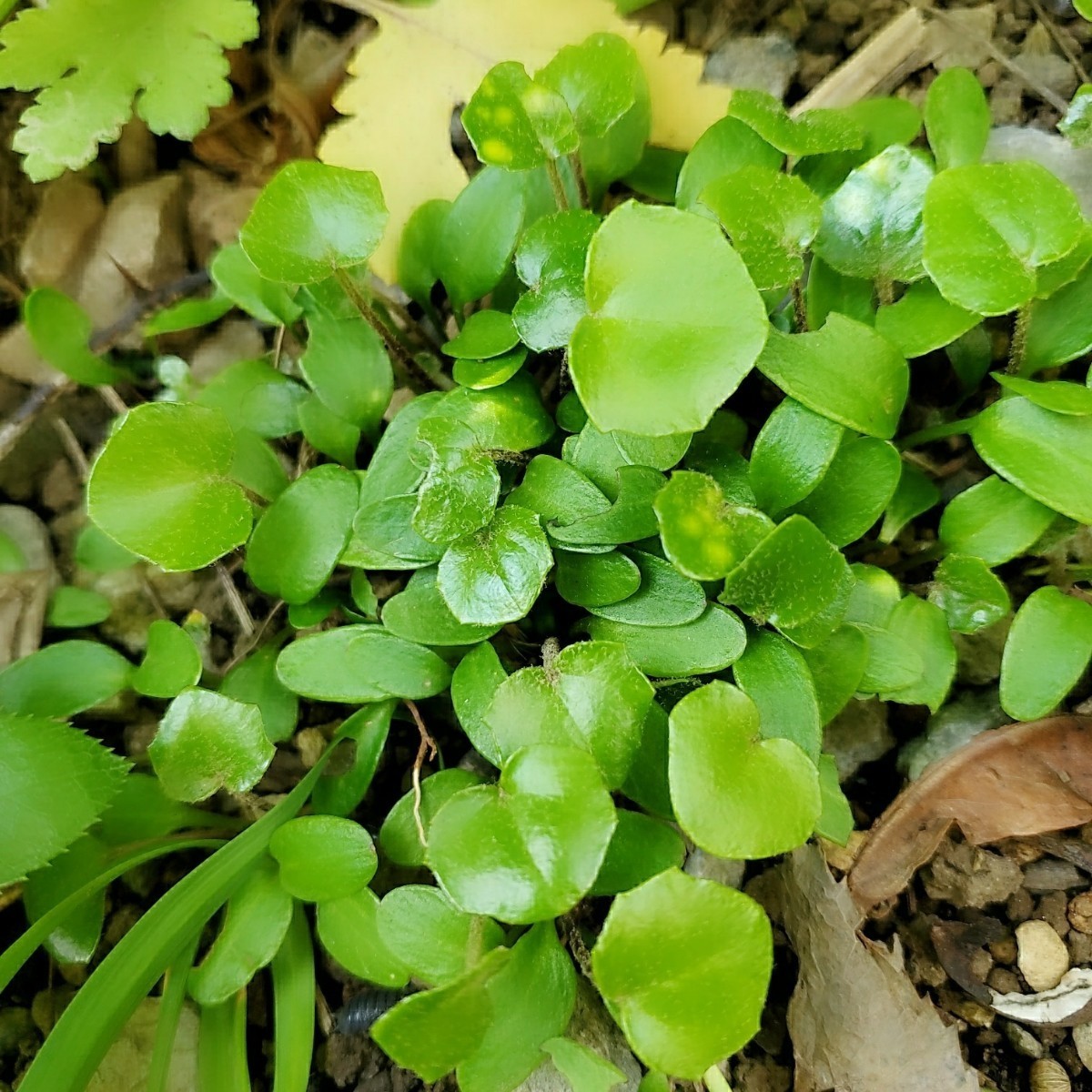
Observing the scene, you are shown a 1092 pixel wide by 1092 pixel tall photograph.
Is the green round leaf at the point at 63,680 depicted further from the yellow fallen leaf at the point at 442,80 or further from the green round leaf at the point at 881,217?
the green round leaf at the point at 881,217

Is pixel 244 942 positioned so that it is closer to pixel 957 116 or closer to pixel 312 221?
pixel 312 221

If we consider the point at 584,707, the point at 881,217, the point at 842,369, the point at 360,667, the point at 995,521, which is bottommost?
the point at 360,667

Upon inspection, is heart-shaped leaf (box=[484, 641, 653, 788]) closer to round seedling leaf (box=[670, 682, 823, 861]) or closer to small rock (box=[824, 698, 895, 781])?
round seedling leaf (box=[670, 682, 823, 861])

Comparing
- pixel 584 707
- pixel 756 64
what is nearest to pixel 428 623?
pixel 584 707

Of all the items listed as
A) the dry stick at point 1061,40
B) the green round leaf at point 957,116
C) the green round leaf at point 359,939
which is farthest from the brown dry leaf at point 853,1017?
the dry stick at point 1061,40

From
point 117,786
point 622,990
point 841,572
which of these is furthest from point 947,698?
point 117,786

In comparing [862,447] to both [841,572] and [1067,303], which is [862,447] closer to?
[841,572]
